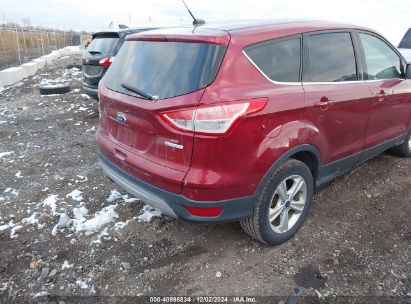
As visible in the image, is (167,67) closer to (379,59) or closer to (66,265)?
(66,265)

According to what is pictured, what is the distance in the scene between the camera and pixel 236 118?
7.73ft

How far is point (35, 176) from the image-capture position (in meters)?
4.54

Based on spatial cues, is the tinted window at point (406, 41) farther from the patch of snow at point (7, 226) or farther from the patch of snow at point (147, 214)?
the patch of snow at point (7, 226)

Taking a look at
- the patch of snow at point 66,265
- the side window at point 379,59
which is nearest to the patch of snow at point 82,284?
the patch of snow at point 66,265

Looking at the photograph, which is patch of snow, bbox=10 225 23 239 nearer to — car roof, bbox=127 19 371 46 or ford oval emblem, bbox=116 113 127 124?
ford oval emblem, bbox=116 113 127 124

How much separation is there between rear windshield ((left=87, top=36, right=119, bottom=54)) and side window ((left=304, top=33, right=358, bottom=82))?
4.87 meters

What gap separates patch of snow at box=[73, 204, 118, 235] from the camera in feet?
11.1

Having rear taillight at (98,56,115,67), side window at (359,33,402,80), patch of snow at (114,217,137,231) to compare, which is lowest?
patch of snow at (114,217,137,231)

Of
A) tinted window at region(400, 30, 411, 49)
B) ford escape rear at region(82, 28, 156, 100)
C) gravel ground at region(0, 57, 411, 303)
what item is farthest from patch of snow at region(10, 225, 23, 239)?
tinted window at region(400, 30, 411, 49)

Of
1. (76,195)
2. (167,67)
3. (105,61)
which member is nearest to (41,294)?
(76,195)

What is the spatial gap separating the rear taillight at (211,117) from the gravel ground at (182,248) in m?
1.20

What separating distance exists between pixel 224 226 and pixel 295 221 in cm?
65

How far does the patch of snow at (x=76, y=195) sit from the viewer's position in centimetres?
394

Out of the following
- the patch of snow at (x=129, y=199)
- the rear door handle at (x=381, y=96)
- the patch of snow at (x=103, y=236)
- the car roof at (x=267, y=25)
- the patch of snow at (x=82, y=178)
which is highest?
the car roof at (x=267, y=25)
